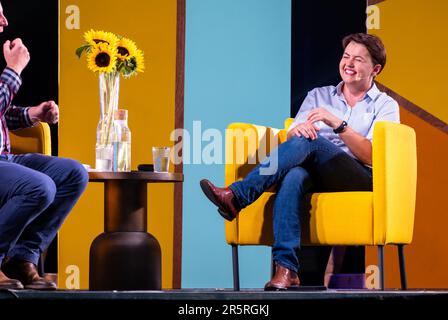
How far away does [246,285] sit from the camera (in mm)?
4602

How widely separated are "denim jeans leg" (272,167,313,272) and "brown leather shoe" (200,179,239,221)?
0.18 m

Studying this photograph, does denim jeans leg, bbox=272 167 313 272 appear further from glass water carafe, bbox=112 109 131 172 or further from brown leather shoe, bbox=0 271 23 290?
brown leather shoe, bbox=0 271 23 290

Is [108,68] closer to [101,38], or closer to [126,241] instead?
[101,38]

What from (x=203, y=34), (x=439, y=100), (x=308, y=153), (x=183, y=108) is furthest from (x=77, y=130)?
(x=439, y=100)

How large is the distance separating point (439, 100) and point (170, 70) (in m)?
1.55

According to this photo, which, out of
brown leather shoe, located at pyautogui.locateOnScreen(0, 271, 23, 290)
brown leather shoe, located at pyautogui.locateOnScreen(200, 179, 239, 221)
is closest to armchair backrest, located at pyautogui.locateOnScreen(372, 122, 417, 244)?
brown leather shoe, located at pyautogui.locateOnScreen(200, 179, 239, 221)

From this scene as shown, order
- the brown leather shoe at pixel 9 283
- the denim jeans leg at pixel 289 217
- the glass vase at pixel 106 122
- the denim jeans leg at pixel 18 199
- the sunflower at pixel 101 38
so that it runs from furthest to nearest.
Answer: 1. the sunflower at pixel 101 38
2. the glass vase at pixel 106 122
3. the denim jeans leg at pixel 289 217
4. the denim jeans leg at pixel 18 199
5. the brown leather shoe at pixel 9 283

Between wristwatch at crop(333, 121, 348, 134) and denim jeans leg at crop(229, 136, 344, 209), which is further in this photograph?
wristwatch at crop(333, 121, 348, 134)

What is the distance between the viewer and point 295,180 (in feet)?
11.2

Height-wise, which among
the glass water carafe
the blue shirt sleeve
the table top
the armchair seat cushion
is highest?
the blue shirt sleeve

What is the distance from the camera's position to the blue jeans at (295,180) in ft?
10.9

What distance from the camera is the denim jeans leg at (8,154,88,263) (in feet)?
10.4
